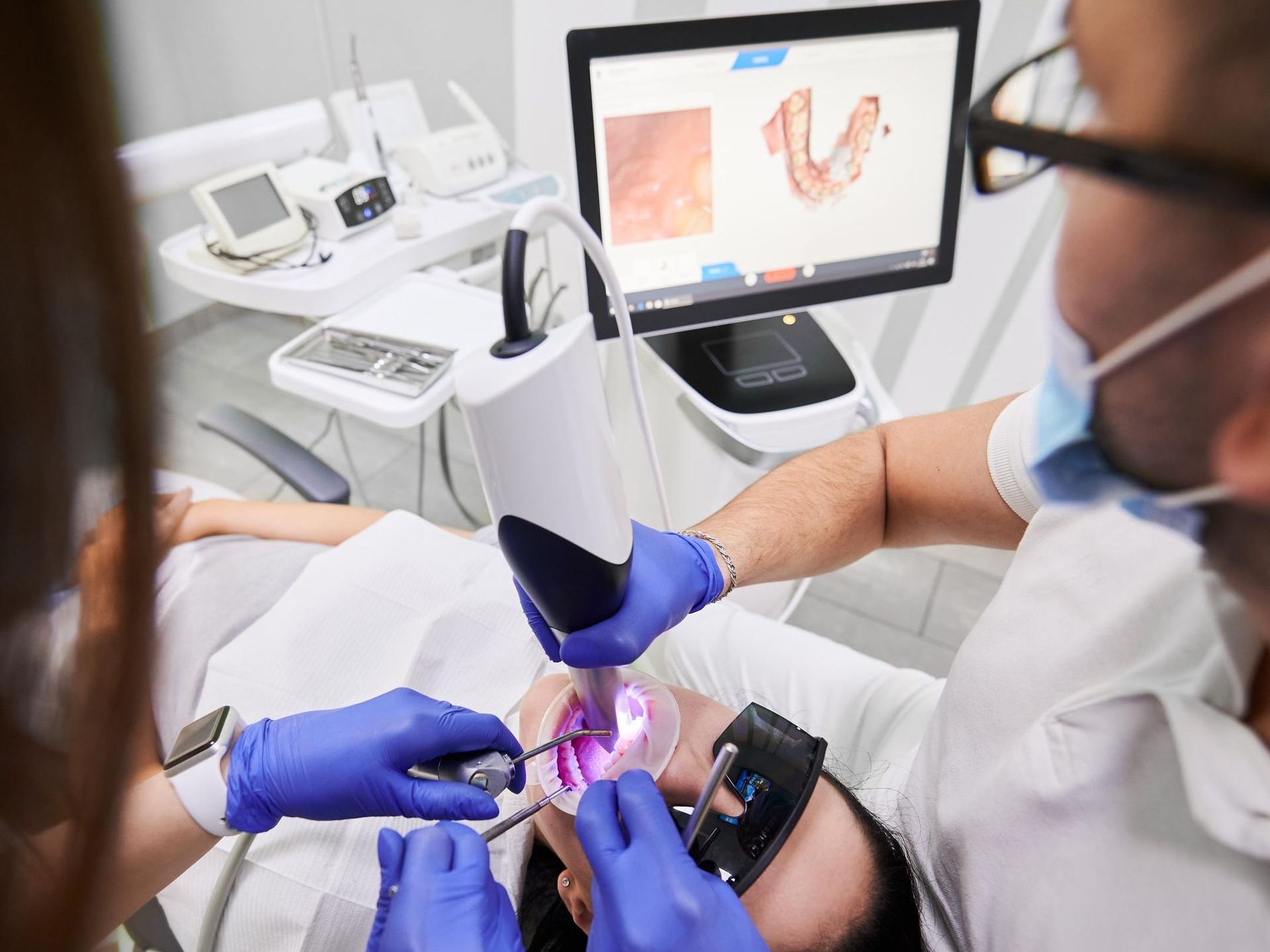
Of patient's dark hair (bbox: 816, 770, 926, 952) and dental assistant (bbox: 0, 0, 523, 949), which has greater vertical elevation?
dental assistant (bbox: 0, 0, 523, 949)

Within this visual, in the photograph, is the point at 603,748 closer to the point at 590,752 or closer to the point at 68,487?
the point at 590,752

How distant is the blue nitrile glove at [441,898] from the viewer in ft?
2.19

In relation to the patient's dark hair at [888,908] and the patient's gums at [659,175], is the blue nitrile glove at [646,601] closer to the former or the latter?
the patient's dark hair at [888,908]

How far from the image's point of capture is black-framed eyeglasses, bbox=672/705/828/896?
2.38ft

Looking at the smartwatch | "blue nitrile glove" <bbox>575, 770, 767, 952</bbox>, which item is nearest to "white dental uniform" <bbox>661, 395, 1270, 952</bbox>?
"blue nitrile glove" <bbox>575, 770, 767, 952</bbox>

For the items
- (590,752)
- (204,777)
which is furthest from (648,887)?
(204,777)

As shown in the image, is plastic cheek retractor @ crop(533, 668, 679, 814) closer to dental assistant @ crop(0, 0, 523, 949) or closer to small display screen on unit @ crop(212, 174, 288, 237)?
dental assistant @ crop(0, 0, 523, 949)

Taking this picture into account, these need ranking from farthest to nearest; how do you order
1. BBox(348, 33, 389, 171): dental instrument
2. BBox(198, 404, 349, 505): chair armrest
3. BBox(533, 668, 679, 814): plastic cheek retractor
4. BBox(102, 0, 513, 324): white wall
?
BBox(102, 0, 513, 324): white wall → BBox(348, 33, 389, 171): dental instrument → BBox(198, 404, 349, 505): chair armrest → BBox(533, 668, 679, 814): plastic cheek retractor

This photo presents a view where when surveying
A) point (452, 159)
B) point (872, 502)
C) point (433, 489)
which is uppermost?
point (452, 159)

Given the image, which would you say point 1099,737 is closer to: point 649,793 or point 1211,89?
point 649,793

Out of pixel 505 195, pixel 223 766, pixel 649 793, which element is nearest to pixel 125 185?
pixel 649 793

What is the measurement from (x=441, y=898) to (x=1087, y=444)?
69 cm

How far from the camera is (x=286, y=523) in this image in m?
1.27

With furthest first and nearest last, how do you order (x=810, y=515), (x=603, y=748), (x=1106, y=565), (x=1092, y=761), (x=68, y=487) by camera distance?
1. (x=810, y=515)
2. (x=603, y=748)
3. (x=1106, y=565)
4. (x=1092, y=761)
5. (x=68, y=487)
